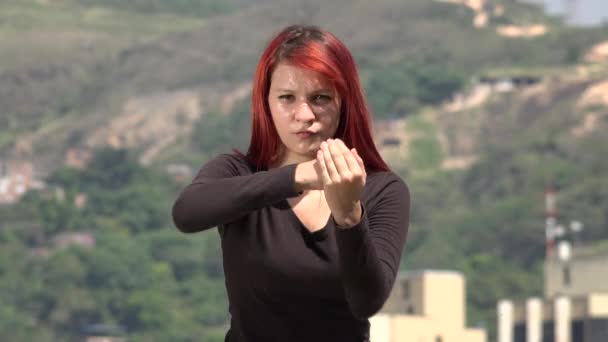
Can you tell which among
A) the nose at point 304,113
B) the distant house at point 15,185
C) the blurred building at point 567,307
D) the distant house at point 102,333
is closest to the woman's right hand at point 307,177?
the nose at point 304,113

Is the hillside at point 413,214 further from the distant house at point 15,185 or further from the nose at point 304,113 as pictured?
the nose at point 304,113

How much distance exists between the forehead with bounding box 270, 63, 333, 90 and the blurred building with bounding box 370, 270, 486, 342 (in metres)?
71.8

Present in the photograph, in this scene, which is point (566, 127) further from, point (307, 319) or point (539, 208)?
point (307, 319)

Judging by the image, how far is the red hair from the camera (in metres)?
4.04

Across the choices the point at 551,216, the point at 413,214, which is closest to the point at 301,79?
the point at 551,216

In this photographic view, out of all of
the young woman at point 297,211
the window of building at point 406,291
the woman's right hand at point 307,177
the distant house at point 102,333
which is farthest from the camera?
the distant house at point 102,333

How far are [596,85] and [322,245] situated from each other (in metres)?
186

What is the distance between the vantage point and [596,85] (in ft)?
618

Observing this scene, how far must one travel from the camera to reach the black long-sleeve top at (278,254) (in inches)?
156

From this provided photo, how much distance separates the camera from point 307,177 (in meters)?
3.88

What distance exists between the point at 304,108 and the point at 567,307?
3382 inches

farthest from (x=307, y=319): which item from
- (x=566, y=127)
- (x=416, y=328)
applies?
(x=566, y=127)

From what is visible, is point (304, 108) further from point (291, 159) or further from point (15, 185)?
point (15, 185)

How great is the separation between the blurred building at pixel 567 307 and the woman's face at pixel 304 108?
276ft
